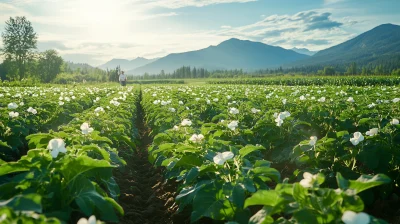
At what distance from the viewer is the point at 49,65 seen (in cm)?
8631

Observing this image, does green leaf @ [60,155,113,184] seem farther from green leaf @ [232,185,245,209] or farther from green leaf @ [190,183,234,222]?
green leaf @ [232,185,245,209]

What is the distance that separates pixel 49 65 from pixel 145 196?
91230 millimetres

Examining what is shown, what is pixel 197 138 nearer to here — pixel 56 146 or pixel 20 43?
pixel 56 146

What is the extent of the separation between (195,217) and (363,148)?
2331 millimetres

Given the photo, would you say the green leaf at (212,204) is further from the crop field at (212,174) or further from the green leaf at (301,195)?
the green leaf at (301,195)

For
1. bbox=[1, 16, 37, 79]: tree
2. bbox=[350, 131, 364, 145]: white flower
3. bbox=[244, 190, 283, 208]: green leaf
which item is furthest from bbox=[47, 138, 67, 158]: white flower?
bbox=[1, 16, 37, 79]: tree

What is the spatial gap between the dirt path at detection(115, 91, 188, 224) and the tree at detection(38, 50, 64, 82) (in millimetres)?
84980

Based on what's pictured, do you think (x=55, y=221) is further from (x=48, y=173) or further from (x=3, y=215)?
(x=48, y=173)

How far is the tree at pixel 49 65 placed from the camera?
82750 mm

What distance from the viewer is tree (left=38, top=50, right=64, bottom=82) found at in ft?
271

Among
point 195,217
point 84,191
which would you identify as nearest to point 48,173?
point 84,191

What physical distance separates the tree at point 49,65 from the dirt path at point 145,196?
85.0m

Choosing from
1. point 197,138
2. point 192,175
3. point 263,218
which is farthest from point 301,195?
point 197,138

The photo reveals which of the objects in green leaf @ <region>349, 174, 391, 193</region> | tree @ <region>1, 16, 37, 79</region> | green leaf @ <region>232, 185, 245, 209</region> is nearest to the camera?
green leaf @ <region>349, 174, 391, 193</region>
